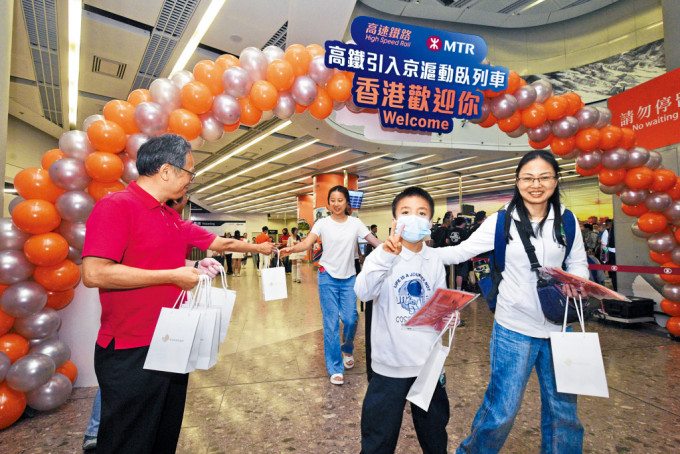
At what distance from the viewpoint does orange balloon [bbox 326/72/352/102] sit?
3539mm

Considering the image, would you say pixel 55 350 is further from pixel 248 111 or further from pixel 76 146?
pixel 248 111

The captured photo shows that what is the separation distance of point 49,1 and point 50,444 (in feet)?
17.4

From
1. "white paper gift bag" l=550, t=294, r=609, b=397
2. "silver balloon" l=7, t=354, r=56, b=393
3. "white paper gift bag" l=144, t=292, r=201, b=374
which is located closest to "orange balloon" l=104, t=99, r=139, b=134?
"silver balloon" l=7, t=354, r=56, b=393

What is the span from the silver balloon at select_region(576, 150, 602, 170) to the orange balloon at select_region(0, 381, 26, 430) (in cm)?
579

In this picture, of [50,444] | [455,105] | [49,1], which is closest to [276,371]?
[50,444]

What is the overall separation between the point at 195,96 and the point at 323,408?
107 inches

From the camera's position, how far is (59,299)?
2850 mm

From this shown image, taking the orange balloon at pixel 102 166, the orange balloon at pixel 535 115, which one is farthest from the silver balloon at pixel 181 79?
the orange balloon at pixel 535 115

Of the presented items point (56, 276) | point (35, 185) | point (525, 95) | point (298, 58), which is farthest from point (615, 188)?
point (35, 185)

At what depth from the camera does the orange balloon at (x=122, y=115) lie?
286 cm

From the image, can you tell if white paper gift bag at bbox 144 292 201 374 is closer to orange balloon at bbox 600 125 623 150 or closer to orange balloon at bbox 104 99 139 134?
orange balloon at bbox 104 99 139 134

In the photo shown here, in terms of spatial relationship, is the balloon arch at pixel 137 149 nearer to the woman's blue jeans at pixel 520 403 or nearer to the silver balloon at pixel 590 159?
the silver balloon at pixel 590 159

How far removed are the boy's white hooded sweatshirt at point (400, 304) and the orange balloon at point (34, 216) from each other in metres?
2.50

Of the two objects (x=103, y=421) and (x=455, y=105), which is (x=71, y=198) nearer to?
(x=103, y=421)
